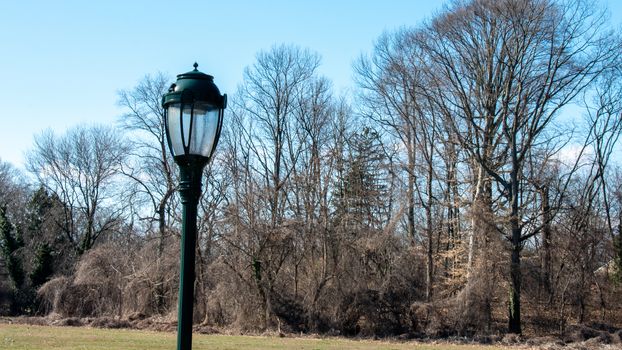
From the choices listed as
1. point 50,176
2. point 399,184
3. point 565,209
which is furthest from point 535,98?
point 50,176

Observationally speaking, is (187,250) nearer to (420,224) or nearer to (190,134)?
(190,134)

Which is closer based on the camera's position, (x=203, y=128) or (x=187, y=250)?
(x=187, y=250)

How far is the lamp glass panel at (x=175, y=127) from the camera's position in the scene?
188 inches

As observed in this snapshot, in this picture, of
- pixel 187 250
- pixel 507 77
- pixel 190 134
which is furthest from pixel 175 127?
pixel 507 77

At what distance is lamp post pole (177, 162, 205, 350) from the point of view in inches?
181

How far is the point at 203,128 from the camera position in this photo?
4.84m

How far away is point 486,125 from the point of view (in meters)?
29.1

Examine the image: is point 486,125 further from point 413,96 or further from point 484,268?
point 484,268

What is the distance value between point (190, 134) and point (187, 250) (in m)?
0.87

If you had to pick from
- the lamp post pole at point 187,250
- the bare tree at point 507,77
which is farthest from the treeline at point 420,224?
the lamp post pole at point 187,250

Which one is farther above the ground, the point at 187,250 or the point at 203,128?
the point at 203,128

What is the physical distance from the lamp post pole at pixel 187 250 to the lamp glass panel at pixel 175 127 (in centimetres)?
14

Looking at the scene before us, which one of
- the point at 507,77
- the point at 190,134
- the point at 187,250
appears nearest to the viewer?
the point at 187,250

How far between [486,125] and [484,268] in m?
6.86
